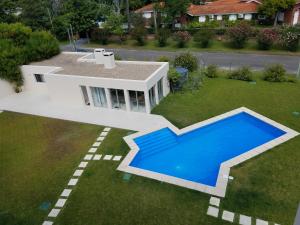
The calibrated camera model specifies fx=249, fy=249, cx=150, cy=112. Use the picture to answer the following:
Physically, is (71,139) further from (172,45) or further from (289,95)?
(172,45)

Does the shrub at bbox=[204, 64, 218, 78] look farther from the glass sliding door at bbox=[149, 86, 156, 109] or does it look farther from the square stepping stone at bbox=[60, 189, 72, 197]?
the square stepping stone at bbox=[60, 189, 72, 197]

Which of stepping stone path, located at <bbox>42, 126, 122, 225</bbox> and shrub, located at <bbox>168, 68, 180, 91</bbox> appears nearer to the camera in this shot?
stepping stone path, located at <bbox>42, 126, 122, 225</bbox>

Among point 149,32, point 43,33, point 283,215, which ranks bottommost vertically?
point 283,215

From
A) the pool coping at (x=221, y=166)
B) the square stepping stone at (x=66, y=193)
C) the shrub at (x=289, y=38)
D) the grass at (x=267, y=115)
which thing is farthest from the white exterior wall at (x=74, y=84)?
the shrub at (x=289, y=38)

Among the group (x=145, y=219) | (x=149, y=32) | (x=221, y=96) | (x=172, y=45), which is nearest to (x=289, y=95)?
(x=221, y=96)

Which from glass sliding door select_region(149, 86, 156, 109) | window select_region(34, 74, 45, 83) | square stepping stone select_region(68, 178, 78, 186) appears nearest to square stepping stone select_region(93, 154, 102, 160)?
square stepping stone select_region(68, 178, 78, 186)

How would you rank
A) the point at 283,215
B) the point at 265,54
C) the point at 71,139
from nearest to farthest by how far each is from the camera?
1. the point at 283,215
2. the point at 71,139
3. the point at 265,54

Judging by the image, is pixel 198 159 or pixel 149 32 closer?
pixel 198 159
